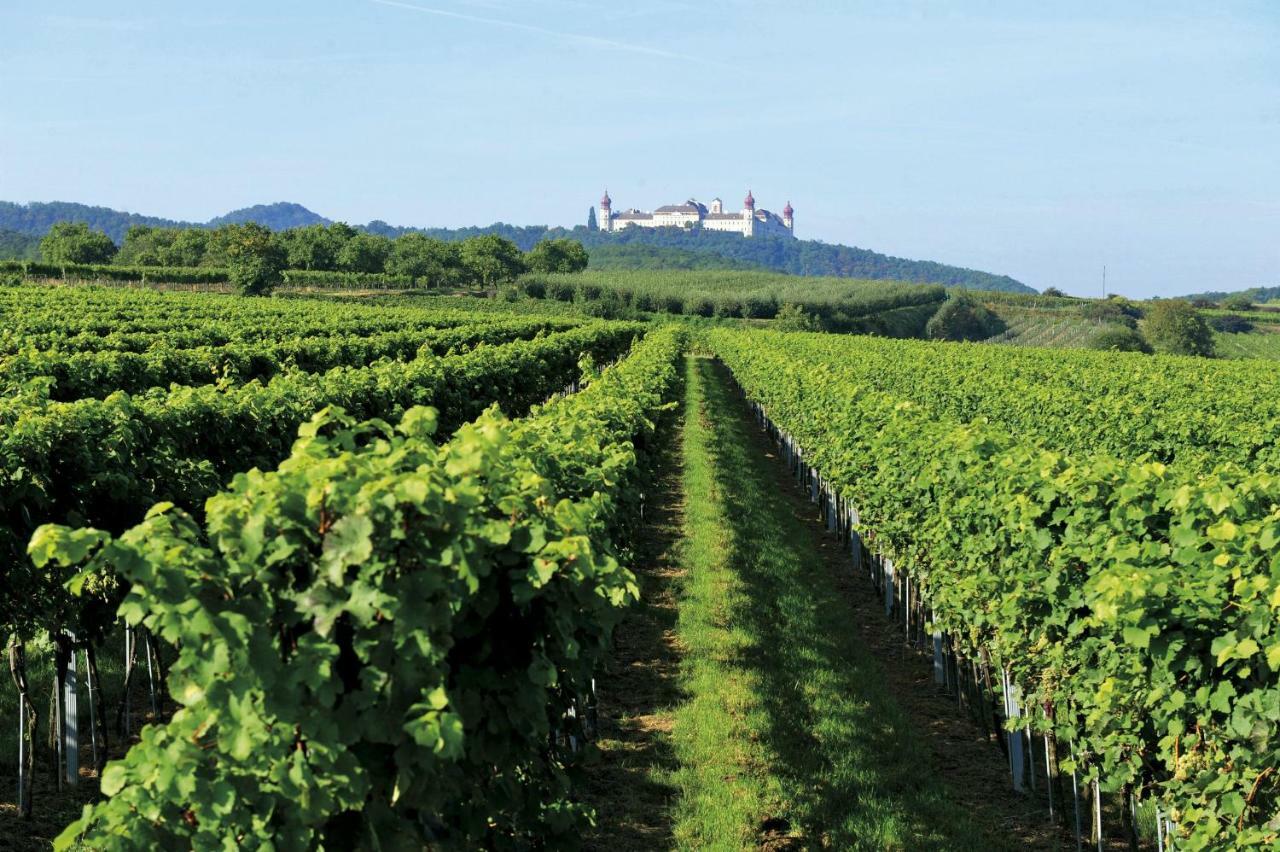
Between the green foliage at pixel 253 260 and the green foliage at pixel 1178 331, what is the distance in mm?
79680

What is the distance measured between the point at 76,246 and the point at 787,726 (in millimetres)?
144801

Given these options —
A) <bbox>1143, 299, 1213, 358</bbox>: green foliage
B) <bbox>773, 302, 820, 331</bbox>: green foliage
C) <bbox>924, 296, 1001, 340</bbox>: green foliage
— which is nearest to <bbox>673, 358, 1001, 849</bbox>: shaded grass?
<bbox>773, 302, 820, 331</bbox>: green foliage

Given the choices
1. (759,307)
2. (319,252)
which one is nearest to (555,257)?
(319,252)

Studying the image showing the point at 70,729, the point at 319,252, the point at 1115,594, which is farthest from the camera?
the point at 319,252

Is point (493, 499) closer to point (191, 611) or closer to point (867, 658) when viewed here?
point (191, 611)

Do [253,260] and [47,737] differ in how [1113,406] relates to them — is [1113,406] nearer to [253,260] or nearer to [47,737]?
[47,737]

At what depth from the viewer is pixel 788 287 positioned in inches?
4852

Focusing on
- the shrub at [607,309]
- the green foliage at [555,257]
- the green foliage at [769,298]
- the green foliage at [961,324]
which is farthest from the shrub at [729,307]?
the green foliage at [555,257]

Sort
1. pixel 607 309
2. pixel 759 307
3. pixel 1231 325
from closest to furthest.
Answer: pixel 607 309, pixel 759 307, pixel 1231 325

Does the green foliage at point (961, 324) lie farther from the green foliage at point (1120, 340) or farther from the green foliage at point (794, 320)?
the green foliage at point (1120, 340)

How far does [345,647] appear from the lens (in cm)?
351

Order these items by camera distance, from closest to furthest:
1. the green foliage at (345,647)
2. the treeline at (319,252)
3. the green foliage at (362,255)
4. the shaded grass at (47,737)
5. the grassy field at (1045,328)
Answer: the green foliage at (345,647) → the shaded grass at (47,737) → the grassy field at (1045,328) → the treeline at (319,252) → the green foliage at (362,255)

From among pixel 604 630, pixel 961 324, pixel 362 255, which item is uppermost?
pixel 362 255

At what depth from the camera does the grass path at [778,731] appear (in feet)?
22.4
